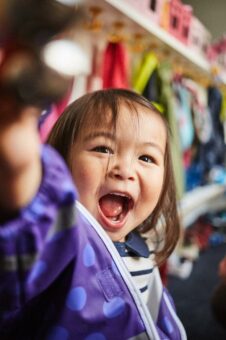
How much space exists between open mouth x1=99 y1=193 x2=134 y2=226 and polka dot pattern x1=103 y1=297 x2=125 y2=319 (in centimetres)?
7

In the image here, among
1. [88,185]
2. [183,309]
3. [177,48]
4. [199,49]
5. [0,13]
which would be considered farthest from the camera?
[199,49]

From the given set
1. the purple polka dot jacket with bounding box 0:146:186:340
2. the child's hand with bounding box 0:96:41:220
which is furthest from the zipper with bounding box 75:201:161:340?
the child's hand with bounding box 0:96:41:220

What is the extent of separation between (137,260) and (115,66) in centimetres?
50

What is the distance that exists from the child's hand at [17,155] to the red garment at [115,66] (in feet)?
1.91

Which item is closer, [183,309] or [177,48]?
[183,309]

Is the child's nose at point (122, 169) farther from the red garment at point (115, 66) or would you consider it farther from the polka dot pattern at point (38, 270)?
the red garment at point (115, 66)

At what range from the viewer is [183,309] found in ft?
1.48

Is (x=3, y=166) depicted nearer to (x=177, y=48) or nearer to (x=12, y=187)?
(x=12, y=187)

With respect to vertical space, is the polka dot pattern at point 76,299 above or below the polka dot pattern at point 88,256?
below

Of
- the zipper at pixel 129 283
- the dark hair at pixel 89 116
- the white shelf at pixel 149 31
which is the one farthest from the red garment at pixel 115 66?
the zipper at pixel 129 283

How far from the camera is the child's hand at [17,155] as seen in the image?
0.14 meters

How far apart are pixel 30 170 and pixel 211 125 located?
1.23 metres

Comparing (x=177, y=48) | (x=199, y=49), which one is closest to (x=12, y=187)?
(x=177, y=48)

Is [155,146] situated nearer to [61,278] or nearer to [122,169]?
[122,169]
